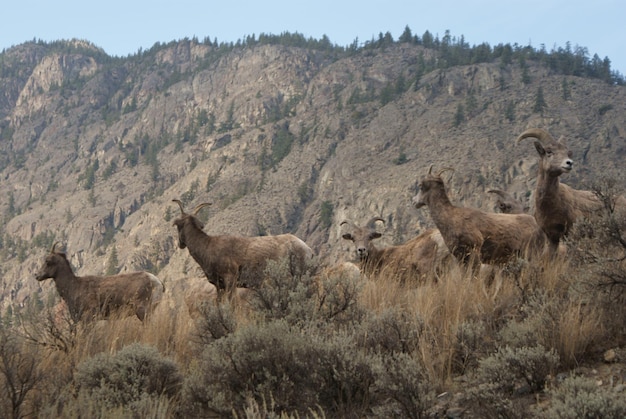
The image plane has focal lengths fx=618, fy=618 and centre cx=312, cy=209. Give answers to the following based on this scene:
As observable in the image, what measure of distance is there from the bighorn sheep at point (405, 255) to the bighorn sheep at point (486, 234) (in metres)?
1.12

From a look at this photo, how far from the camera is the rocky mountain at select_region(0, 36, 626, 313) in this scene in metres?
89.8

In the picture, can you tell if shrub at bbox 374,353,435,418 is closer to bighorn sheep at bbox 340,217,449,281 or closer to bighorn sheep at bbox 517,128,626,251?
bighorn sheep at bbox 517,128,626,251

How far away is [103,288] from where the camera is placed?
11.3 meters

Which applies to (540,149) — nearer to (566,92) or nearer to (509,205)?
(509,205)

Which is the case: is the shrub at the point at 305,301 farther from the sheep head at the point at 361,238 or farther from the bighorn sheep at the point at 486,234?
the sheep head at the point at 361,238

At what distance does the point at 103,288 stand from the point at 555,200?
7868 mm

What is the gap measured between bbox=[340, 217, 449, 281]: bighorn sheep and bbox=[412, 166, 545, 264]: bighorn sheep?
1.12m

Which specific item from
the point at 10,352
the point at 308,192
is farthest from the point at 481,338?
the point at 308,192

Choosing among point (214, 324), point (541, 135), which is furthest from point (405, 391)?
point (541, 135)

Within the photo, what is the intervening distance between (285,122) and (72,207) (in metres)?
48.4

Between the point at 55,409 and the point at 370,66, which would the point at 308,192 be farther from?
the point at 55,409

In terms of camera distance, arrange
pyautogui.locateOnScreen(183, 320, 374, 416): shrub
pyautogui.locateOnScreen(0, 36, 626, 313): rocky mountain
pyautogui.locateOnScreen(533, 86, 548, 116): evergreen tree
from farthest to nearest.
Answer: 1. pyautogui.locateOnScreen(533, 86, 548, 116): evergreen tree
2. pyautogui.locateOnScreen(0, 36, 626, 313): rocky mountain
3. pyautogui.locateOnScreen(183, 320, 374, 416): shrub

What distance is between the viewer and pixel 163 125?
155 metres

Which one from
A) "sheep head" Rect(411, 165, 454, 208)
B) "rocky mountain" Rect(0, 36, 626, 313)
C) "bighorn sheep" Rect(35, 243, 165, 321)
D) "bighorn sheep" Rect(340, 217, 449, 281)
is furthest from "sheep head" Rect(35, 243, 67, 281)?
"rocky mountain" Rect(0, 36, 626, 313)
